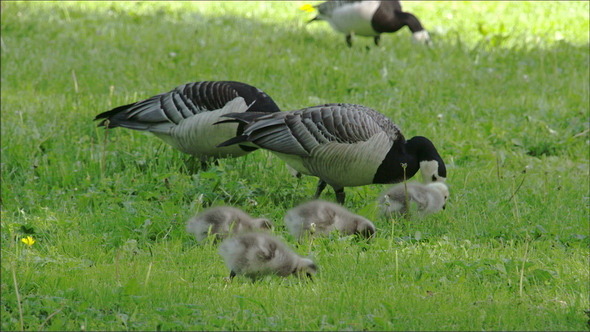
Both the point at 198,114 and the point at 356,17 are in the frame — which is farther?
the point at 356,17

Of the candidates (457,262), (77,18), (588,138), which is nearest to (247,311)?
(457,262)

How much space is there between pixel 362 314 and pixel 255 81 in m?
6.97

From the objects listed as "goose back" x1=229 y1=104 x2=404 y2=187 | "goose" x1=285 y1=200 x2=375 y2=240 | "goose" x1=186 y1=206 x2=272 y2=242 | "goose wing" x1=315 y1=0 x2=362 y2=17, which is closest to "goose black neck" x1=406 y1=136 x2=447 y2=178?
"goose back" x1=229 y1=104 x2=404 y2=187

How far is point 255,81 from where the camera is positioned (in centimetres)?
1121

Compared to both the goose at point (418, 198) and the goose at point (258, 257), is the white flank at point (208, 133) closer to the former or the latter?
Result: the goose at point (418, 198)

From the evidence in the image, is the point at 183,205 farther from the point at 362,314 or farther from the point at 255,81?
the point at 255,81

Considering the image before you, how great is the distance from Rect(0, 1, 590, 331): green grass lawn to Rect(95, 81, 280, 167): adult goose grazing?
291 mm

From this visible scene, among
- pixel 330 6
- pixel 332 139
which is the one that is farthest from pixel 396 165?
pixel 330 6

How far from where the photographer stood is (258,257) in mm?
5094

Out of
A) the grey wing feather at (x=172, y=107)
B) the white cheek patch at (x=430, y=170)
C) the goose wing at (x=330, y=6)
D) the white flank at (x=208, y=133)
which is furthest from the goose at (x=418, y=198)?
the goose wing at (x=330, y=6)

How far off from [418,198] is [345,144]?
2.45 feet

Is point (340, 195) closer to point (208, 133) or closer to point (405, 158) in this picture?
point (405, 158)

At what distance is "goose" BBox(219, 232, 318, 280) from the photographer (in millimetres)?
5090

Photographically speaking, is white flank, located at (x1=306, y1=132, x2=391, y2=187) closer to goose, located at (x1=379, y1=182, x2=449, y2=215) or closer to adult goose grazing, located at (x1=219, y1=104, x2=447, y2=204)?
adult goose grazing, located at (x1=219, y1=104, x2=447, y2=204)
